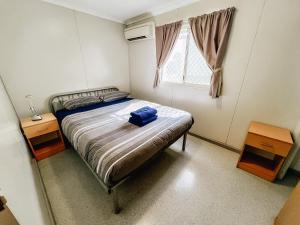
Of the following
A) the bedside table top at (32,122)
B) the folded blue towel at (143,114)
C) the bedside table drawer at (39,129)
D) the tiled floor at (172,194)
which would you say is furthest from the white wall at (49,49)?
the folded blue towel at (143,114)

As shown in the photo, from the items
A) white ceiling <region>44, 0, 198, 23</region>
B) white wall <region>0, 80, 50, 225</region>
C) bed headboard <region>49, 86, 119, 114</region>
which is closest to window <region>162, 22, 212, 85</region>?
white ceiling <region>44, 0, 198, 23</region>

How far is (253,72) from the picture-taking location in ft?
6.61

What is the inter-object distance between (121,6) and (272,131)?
3303 mm

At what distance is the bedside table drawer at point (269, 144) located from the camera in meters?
1.66

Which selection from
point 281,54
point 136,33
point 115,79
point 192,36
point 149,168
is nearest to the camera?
point 281,54

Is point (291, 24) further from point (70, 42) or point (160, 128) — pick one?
point (70, 42)

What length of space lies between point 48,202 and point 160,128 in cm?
158

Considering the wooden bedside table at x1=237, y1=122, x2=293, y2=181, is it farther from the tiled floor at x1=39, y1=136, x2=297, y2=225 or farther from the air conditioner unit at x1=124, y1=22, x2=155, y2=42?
the air conditioner unit at x1=124, y1=22, x2=155, y2=42

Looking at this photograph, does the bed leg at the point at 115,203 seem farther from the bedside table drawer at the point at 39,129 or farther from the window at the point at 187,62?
the window at the point at 187,62

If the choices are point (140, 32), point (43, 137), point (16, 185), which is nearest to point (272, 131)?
point (16, 185)

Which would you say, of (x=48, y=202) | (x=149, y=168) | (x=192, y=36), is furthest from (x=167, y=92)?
(x=48, y=202)

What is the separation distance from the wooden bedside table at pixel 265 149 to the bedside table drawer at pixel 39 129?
9.94ft

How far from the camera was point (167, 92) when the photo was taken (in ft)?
10.4

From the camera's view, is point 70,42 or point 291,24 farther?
point 70,42
